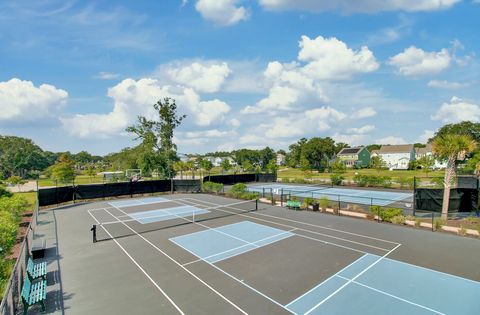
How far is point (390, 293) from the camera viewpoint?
25.1 feet

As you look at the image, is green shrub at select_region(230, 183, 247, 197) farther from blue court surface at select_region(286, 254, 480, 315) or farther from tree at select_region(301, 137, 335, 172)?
tree at select_region(301, 137, 335, 172)

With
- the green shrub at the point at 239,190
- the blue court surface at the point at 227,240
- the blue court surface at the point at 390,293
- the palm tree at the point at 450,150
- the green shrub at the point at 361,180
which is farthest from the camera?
the green shrub at the point at 361,180

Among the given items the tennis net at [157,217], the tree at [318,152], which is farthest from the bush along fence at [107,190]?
the tree at [318,152]

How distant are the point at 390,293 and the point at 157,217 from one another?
14.8m

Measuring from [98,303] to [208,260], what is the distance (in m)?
Result: 4.05

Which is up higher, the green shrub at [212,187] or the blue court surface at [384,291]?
the green shrub at [212,187]

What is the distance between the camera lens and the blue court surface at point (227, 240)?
11.2 metres

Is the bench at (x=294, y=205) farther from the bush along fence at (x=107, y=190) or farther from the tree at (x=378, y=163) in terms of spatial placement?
the tree at (x=378, y=163)

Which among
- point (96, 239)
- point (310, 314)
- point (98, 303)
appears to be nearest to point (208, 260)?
point (98, 303)

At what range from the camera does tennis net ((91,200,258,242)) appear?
49.3 ft

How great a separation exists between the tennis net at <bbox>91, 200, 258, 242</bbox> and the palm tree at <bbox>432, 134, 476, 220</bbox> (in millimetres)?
12192

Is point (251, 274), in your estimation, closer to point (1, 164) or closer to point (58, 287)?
point (58, 287)

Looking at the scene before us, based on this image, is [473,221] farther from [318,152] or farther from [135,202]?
[318,152]

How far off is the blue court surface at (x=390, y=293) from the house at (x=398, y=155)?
3205 inches
